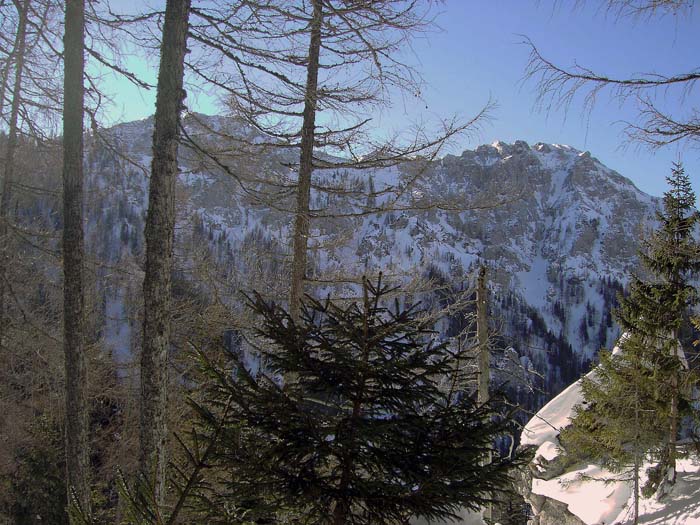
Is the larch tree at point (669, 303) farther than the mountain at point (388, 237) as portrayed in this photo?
Yes

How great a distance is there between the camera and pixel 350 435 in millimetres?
2391

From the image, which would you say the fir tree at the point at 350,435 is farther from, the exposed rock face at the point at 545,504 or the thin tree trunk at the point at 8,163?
the exposed rock face at the point at 545,504

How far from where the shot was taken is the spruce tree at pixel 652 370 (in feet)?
35.6

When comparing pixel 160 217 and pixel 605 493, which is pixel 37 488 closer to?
pixel 160 217

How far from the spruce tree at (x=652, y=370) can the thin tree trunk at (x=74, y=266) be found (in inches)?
440

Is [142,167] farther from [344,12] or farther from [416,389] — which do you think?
[416,389]

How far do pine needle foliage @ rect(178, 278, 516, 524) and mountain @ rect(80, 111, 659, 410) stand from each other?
2273 mm

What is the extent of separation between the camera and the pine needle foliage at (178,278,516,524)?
7.90ft

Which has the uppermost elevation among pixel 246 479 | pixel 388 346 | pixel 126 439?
pixel 388 346

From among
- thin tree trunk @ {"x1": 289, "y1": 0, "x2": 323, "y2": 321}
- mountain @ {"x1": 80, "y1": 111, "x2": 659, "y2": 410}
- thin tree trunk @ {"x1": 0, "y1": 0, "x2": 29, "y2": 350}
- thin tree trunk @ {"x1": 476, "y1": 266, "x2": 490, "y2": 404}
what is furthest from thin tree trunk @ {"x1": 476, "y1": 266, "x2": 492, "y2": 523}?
thin tree trunk @ {"x1": 0, "y1": 0, "x2": 29, "y2": 350}

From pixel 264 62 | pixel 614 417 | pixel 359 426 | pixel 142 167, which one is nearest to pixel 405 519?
pixel 359 426

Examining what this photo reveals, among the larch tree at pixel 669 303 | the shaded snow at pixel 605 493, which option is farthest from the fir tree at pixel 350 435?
the larch tree at pixel 669 303

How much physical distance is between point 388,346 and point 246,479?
105 centimetres

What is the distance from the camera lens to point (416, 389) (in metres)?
2.61
